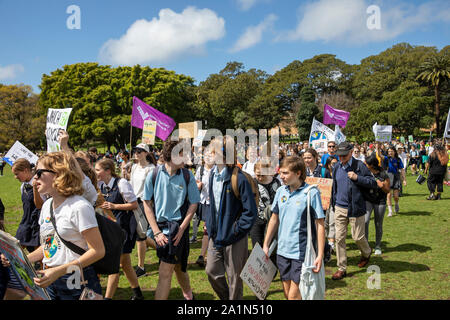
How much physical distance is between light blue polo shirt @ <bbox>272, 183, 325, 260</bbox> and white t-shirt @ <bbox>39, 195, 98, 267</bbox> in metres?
1.91

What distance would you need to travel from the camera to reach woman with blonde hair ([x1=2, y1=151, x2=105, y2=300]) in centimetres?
245

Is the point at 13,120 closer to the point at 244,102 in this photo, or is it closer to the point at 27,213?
the point at 244,102

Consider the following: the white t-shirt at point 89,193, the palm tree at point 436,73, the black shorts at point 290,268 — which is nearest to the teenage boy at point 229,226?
the black shorts at point 290,268

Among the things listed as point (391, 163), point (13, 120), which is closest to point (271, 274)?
point (391, 163)

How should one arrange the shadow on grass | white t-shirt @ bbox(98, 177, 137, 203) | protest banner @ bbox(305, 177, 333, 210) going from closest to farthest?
white t-shirt @ bbox(98, 177, 137, 203) < protest banner @ bbox(305, 177, 333, 210) < the shadow on grass

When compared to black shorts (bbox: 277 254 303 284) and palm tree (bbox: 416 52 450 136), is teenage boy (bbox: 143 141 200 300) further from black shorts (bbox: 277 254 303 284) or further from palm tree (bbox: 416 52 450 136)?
palm tree (bbox: 416 52 450 136)

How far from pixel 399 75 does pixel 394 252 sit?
2326 inches

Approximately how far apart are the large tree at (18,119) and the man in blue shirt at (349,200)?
47903 mm

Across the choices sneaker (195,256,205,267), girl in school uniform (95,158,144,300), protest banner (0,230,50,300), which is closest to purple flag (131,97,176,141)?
sneaker (195,256,205,267)

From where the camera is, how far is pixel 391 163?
10.3 metres

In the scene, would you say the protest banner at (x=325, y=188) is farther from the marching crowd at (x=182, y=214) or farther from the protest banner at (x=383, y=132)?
the protest banner at (x=383, y=132)

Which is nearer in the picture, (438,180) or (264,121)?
(438,180)

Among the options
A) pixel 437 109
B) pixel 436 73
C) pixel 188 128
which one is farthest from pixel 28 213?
pixel 436 73

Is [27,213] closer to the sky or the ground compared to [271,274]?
closer to the sky
